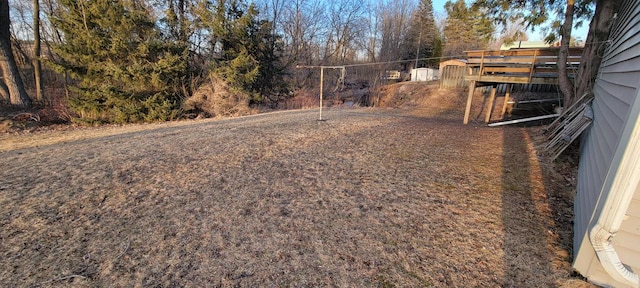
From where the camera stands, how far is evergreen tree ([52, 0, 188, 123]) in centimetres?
1029

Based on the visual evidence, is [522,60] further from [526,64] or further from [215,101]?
[215,101]

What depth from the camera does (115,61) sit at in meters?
11.0

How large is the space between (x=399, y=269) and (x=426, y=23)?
119ft

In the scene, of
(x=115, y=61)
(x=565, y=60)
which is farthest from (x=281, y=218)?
(x=115, y=61)

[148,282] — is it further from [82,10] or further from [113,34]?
[82,10]

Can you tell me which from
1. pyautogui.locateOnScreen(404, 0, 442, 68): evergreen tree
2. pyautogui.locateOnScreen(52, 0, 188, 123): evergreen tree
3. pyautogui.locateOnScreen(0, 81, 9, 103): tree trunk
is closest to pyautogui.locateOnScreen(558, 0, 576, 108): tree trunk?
pyautogui.locateOnScreen(52, 0, 188, 123): evergreen tree

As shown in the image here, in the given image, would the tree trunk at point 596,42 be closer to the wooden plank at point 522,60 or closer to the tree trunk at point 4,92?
the wooden plank at point 522,60

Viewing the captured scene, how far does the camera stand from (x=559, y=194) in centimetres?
334

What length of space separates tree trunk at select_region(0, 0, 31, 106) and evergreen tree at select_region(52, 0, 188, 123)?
1348mm

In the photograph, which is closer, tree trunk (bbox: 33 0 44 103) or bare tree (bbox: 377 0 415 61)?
tree trunk (bbox: 33 0 44 103)

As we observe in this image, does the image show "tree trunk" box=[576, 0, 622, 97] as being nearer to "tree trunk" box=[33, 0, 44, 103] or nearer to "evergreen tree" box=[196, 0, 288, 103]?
"evergreen tree" box=[196, 0, 288, 103]

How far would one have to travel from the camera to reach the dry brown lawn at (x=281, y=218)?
2064 mm

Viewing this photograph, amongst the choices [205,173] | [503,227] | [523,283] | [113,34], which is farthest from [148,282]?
[113,34]

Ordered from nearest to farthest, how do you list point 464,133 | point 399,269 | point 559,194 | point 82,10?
point 399,269
point 559,194
point 464,133
point 82,10
